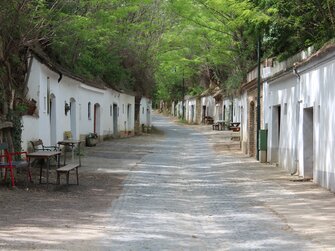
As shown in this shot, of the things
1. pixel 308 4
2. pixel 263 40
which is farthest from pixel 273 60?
pixel 308 4

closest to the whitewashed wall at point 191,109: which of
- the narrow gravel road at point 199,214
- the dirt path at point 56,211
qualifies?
the narrow gravel road at point 199,214

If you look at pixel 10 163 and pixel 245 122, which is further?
pixel 245 122

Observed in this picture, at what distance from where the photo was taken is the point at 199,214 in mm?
10000

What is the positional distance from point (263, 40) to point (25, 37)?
11055mm

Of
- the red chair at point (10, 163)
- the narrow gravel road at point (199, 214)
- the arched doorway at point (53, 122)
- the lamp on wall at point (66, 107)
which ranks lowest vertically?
the narrow gravel road at point (199, 214)

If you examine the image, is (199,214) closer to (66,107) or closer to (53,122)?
(53,122)

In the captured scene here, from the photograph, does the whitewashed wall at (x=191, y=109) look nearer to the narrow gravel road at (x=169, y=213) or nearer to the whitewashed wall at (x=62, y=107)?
the whitewashed wall at (x=62, y=107)

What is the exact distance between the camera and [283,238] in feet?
25.4

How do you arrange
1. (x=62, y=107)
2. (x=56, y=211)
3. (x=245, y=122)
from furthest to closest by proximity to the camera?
1. (x=245, y=122)
2. (x=62, y=107)
3. (x=56, y=211)

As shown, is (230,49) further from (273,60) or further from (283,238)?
(283,238)

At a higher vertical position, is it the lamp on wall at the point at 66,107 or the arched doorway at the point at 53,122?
the lamp on wall at the point at 66,107

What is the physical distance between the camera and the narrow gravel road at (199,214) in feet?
24.1

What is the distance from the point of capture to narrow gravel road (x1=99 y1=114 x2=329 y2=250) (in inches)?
Result: 290

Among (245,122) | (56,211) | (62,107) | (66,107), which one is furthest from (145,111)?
(56,211)
